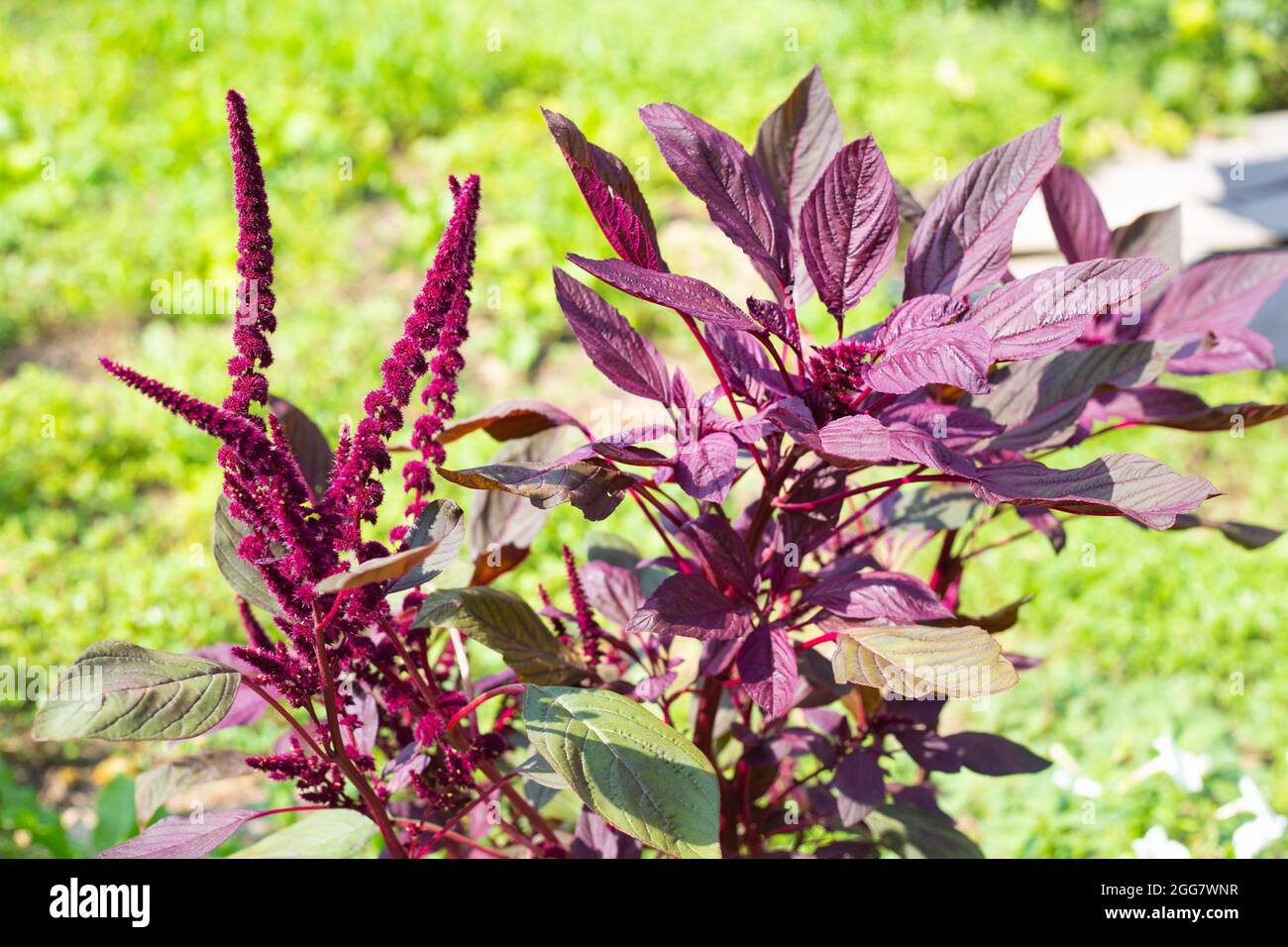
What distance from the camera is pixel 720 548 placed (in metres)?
1.20

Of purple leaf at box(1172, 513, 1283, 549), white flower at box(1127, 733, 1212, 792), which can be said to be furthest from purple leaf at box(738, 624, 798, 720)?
white flower at box(1127, 733, 1212, 792)

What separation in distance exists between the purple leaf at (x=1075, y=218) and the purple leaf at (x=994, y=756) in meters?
0.68

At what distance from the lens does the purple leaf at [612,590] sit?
4.67ft

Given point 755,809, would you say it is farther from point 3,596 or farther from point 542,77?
point 542,77

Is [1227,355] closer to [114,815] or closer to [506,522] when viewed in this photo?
[506,522]

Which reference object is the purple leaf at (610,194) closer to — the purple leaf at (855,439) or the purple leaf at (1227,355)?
the purple leaf at (855,439)

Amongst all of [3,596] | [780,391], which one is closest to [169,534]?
[3,596]

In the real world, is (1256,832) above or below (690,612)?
below

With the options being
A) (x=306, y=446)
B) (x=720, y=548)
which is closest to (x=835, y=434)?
(x=720, y=548)

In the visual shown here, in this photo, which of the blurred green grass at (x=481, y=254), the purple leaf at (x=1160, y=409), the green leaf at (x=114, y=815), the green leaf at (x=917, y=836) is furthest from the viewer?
the blurred green grass at (x=481, y=254)

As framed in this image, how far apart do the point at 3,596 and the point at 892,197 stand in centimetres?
289

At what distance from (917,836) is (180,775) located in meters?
0.99

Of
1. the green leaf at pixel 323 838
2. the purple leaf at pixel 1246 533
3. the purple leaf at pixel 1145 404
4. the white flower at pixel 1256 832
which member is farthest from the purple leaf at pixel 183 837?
the white flower at pixel 1256 832

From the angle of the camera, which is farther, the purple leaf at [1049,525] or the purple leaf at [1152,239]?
the purple leaf at [1152,239]
